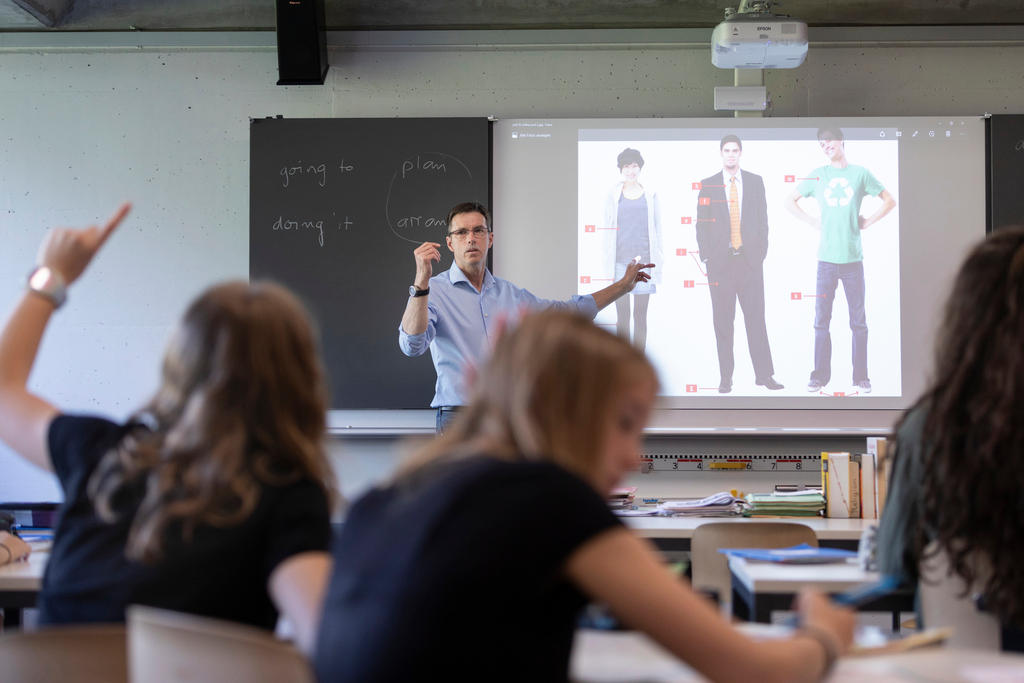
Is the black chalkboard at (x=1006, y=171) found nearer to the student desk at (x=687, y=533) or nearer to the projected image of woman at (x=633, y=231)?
the projected image of woman at (x=633, y=231)

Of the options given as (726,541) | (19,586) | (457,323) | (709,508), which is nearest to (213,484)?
(19,586)

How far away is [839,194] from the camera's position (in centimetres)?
500

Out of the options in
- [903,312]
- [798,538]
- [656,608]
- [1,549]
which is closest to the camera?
[656,608]

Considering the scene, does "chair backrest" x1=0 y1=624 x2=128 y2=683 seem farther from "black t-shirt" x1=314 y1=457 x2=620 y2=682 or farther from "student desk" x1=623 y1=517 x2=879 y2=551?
"student desk" x1=623 y1=517 x2=879 y2=551

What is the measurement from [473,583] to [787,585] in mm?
1536

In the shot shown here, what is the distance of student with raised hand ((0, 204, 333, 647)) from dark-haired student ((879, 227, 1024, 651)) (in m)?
1.08

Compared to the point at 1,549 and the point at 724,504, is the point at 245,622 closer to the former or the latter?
the point at 1,549

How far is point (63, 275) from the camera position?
167 cm

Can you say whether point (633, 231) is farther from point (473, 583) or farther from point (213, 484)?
point (473, 583)

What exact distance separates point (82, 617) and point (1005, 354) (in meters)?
1.50

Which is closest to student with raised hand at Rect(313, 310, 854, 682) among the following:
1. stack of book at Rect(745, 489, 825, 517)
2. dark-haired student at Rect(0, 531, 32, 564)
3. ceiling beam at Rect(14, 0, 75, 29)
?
dark-haired student at Rect(0, 531, 32, 564)

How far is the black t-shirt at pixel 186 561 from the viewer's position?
1.25m

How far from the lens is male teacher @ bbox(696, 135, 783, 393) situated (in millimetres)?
5012

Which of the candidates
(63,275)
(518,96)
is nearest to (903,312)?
(518,96)
